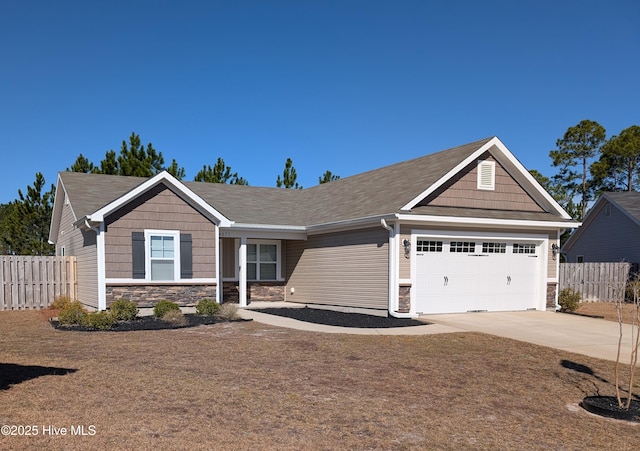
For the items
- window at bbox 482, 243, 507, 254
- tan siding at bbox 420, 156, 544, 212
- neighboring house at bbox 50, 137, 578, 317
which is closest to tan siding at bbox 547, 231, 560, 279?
neighboring house at bbox 50, 137, 578, 317

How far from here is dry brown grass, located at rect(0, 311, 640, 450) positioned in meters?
5.85

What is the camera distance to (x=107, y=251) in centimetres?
1630

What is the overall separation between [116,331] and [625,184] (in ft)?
150

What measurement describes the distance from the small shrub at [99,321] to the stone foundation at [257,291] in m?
6.62

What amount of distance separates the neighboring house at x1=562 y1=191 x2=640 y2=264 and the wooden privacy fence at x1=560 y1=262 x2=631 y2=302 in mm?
1638

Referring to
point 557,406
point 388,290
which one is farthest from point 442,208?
point 557,406

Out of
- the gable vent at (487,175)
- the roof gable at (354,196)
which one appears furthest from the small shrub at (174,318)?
the gable vent at (487,175)

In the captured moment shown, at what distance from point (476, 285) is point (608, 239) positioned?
1632cm

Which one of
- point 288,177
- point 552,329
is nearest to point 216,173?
point 288,177

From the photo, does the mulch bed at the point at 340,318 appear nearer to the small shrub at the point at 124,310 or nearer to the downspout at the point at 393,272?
the downspout at the point at 393,272

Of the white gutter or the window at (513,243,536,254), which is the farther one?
the window at (513,243,536,254)

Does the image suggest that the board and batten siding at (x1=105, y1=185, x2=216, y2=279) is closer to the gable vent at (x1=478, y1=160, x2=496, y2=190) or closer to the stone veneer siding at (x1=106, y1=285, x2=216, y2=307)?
the stone veneer siding at (x1=106, y1=285, x2=216, y2=307)

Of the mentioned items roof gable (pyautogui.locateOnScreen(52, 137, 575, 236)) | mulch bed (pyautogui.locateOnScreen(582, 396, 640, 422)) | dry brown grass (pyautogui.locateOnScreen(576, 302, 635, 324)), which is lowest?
dry brown grass (pyautogui.locateOnScreen(576, 302, 635, 324))

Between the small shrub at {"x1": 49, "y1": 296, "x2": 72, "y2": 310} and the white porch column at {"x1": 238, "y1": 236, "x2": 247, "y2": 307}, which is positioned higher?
the white porch column at {"x1": 238, "y1": 236, "x2": 247, "y2": 307}
